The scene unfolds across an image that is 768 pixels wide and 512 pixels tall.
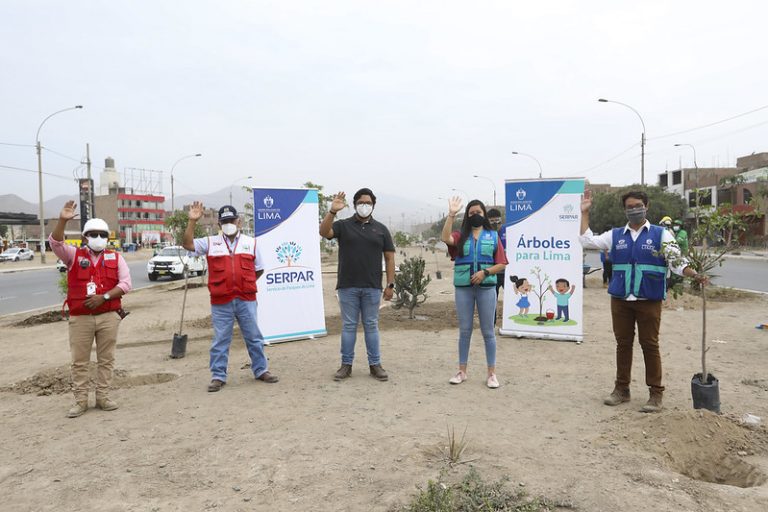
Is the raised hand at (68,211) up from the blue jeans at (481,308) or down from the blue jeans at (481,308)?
up

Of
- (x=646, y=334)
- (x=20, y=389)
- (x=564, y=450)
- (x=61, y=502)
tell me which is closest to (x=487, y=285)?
(x=646, y=334)

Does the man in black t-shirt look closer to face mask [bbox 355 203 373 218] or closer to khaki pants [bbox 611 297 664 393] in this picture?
face mask [bbox 355 203 373 218]

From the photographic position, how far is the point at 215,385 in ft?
17.2

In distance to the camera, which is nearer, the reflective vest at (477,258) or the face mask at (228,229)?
the reflective vest at (477,258)

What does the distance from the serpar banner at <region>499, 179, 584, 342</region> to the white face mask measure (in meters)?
5.40

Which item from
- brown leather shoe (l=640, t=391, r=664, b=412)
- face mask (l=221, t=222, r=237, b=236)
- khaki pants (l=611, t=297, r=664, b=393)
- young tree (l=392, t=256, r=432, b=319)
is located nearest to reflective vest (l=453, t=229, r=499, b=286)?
khaki pants (l=611, t=297, r=664, b=393)

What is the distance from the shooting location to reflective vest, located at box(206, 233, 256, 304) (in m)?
5.28

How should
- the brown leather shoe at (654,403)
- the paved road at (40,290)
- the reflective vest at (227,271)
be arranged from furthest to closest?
the paved road at (40,290) → the reflective vest at (227,271) → the brown leather shoe at (654,403)

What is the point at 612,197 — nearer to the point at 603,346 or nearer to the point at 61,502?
the point at 603,346

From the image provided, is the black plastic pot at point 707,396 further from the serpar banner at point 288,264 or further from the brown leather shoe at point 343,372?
the serpar banner at point 288,264

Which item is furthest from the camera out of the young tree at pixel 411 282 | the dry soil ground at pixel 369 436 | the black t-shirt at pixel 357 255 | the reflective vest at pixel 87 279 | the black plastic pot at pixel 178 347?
the young tree at pixel 411 282

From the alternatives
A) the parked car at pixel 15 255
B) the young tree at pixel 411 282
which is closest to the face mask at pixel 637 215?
the young tree at pixel 411 282

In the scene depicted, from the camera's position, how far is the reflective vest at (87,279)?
4.56 metres

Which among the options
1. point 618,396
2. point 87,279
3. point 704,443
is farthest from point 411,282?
point 704,443
